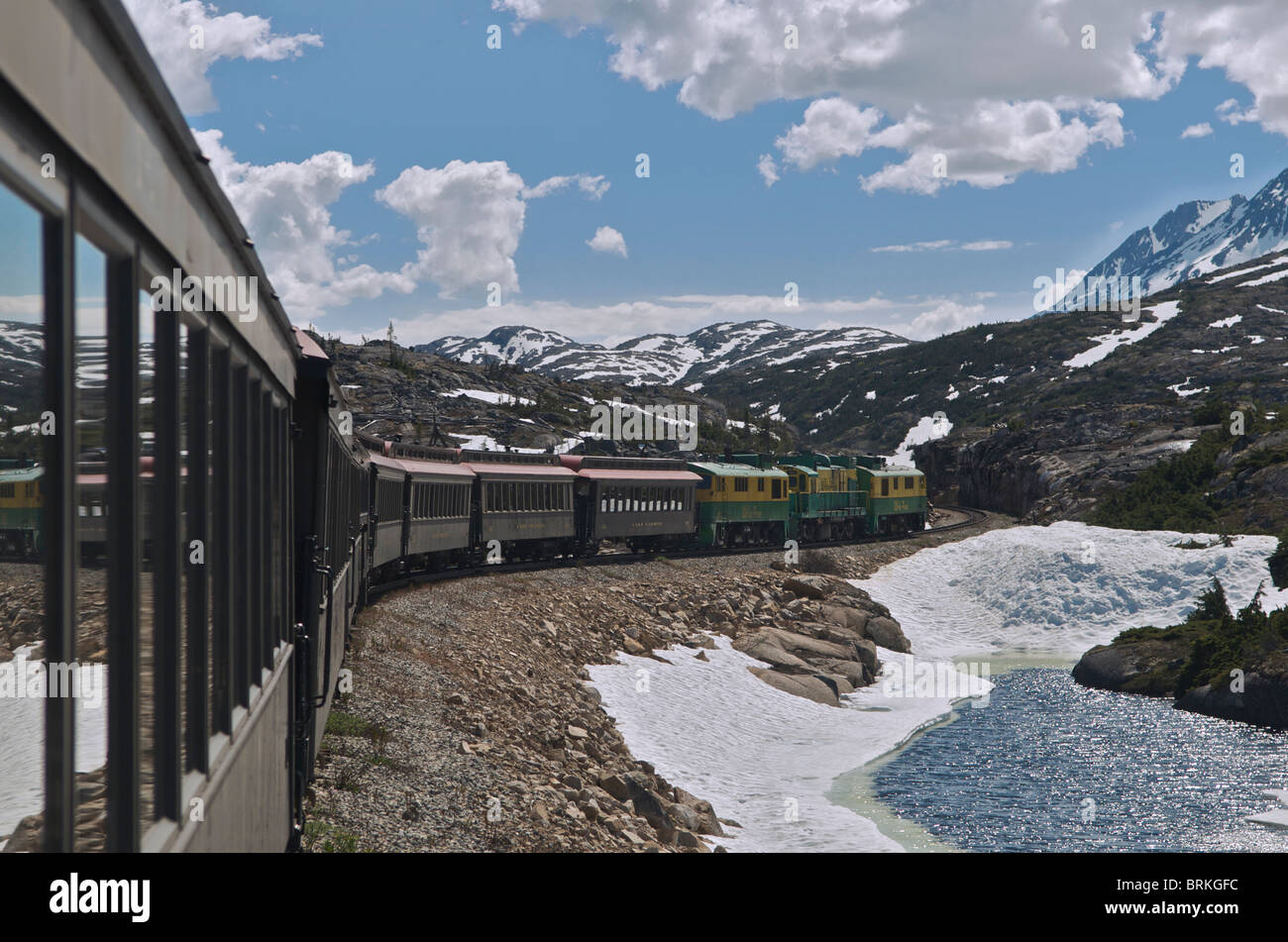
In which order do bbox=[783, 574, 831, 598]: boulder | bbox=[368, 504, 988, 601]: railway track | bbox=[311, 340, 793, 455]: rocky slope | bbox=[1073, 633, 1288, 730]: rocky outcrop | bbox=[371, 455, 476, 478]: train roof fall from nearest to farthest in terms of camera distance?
bbox=[371, 455, 476, 478]: train roof → bbox=[368, 504, 988, 601]: railway track → bbox=[1073, 633, 1288, 730]: rocky outcrop → bbox=[783, 574, 831, 598]: boulder → bbox=[311, 340, 793, 455]: rocky slope

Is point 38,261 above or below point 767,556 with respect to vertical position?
above

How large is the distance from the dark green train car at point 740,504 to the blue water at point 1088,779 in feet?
47.2

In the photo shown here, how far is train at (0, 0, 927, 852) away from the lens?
2.41 metres

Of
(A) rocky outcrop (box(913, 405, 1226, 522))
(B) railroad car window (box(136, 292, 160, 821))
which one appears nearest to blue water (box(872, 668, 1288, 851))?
(B) railroad car window (box(136, 292, 160, 821))

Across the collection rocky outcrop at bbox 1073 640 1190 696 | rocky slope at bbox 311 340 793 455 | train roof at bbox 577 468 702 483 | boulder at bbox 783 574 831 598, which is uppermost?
rocky slope at bbox 311 340 793 455

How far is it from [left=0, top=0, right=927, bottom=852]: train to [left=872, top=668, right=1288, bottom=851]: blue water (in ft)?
49.3

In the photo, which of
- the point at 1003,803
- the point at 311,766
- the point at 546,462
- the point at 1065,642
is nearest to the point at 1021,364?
the point at 1065,642

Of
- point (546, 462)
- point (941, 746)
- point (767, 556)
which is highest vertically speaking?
point (546, 462)

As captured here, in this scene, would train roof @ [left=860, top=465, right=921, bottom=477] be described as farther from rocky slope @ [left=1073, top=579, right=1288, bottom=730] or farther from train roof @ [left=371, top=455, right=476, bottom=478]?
train roof @ [left=371, top=455, right=476, bottom=478]

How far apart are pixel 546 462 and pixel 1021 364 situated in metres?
141

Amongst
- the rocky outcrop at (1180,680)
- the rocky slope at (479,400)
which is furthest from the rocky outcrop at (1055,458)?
the rocky outcrop at (1180,680)
